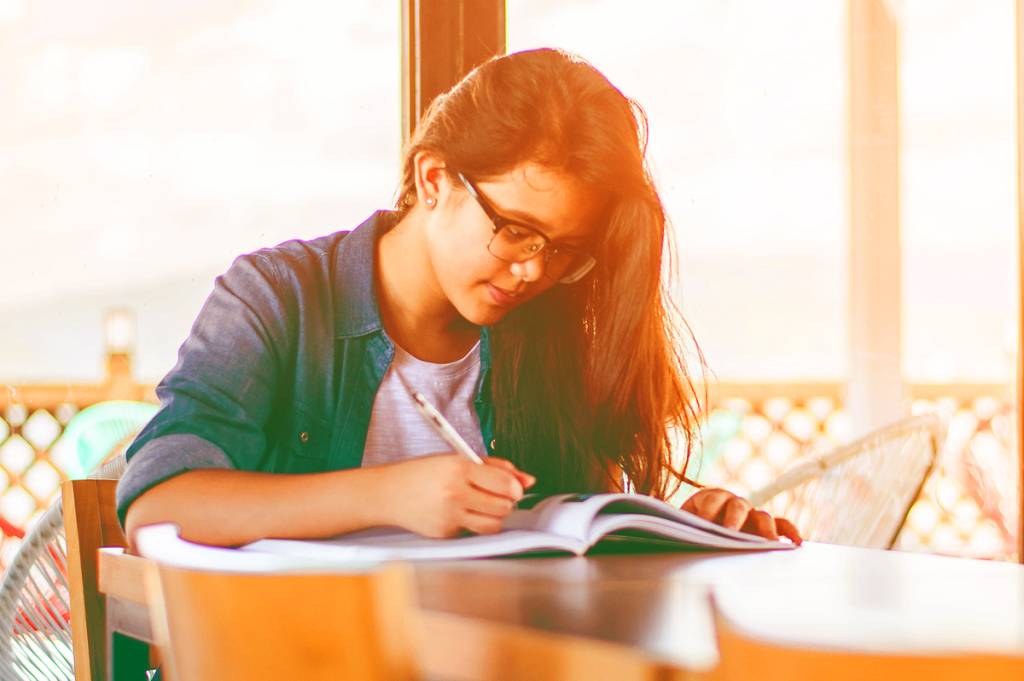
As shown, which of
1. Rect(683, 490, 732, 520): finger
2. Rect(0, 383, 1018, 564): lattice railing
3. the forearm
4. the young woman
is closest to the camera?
the forearm

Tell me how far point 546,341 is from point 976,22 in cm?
178

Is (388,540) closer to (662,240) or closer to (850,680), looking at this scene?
(850,680)

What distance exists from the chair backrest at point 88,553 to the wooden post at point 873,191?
1.79 meters

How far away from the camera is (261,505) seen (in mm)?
783

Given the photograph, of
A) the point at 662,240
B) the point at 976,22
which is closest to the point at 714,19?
the point at 976,22

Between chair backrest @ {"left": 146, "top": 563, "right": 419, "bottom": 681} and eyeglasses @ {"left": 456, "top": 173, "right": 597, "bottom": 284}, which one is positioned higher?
eyeglasses @ {"left": 456, "top": 173, "right": 597, "bottom": 284}

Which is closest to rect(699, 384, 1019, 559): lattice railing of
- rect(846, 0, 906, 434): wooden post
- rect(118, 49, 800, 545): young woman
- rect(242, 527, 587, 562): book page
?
rect(846, 0, 906, 434): wooden post

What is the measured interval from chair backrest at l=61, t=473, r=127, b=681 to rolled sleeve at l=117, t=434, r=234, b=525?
46mm

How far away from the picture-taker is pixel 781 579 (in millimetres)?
625

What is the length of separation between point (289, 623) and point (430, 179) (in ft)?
2.76

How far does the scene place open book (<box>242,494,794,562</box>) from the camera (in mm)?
648

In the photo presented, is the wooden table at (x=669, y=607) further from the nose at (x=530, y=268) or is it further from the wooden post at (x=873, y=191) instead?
the wooden post at (x=873, y=191)

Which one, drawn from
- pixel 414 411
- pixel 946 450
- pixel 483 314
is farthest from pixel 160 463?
pixel 946 450

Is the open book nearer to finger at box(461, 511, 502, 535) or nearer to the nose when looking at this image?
finger at box(461, 511, 502, 535)
